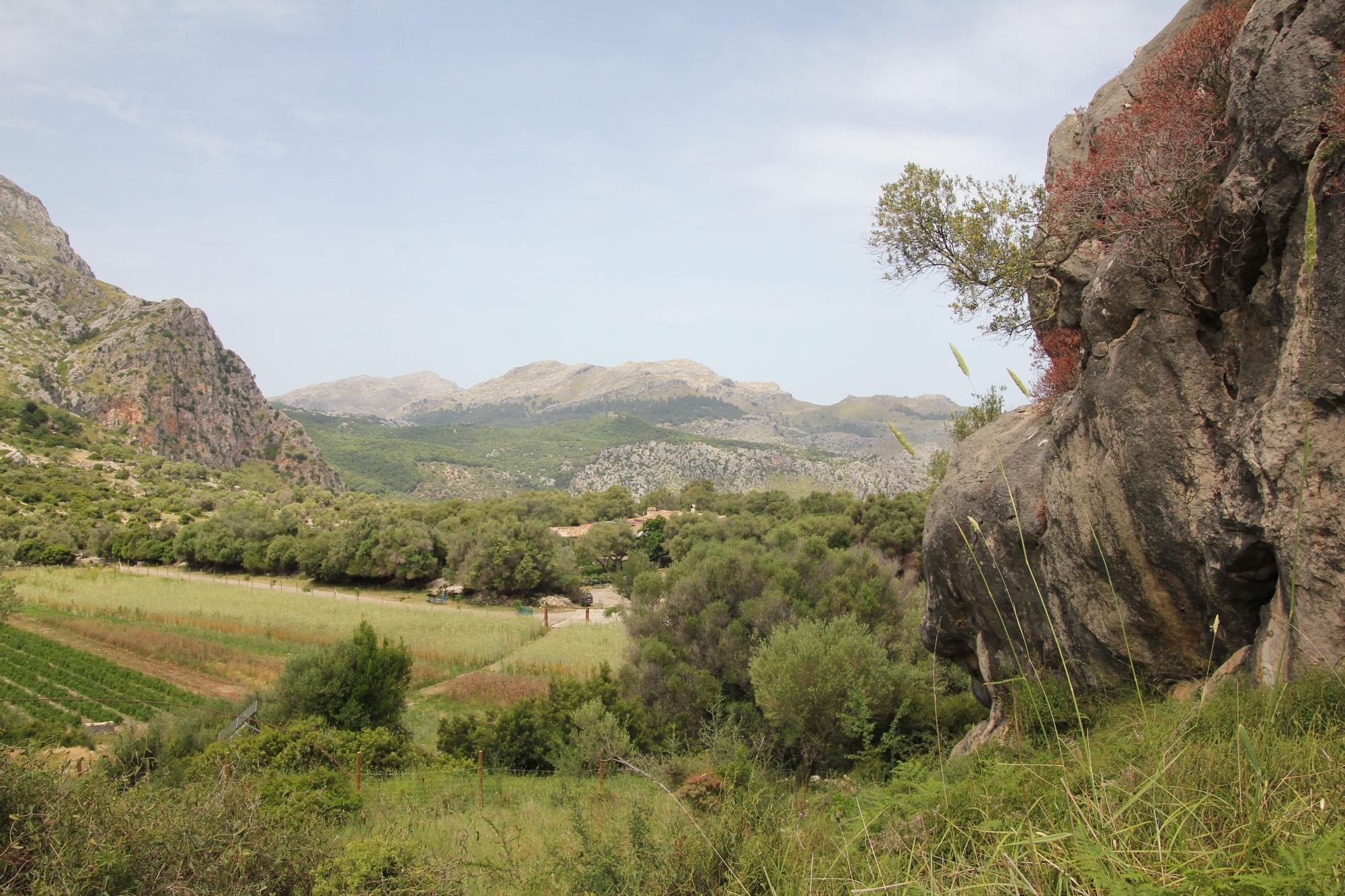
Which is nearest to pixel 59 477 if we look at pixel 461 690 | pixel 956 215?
pixel 461 690

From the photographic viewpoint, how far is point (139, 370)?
103000mm

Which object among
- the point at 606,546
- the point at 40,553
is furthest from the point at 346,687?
the point at 40,553

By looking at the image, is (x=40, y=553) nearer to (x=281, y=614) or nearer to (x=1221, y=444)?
(x=281, y=614)

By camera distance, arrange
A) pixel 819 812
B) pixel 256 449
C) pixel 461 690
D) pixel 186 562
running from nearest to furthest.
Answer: pixel 819 812 → pixel 461 690 → pixel 186 562 → pixel 256 449

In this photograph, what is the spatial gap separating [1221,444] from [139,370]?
127m

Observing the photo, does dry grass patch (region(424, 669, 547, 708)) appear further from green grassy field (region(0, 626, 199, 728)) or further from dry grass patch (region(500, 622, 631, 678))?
green grassy field (region(0, 626, 199, 728))

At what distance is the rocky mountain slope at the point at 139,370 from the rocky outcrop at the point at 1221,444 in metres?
116

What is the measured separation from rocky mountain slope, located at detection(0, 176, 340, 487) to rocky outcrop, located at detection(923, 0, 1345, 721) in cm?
11634

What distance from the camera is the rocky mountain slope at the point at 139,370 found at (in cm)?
9819

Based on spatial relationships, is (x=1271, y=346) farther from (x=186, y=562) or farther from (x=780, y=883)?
(x=186, y=562)

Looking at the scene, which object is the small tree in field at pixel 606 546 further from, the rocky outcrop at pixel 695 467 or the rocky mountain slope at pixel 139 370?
the rocky outcrop at pixel 695 467

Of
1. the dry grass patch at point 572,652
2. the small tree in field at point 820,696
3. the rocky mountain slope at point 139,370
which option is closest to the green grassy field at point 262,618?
the dry grass patch at point 572,652

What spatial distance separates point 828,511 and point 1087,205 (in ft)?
157

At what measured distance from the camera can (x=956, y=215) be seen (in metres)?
11.2
